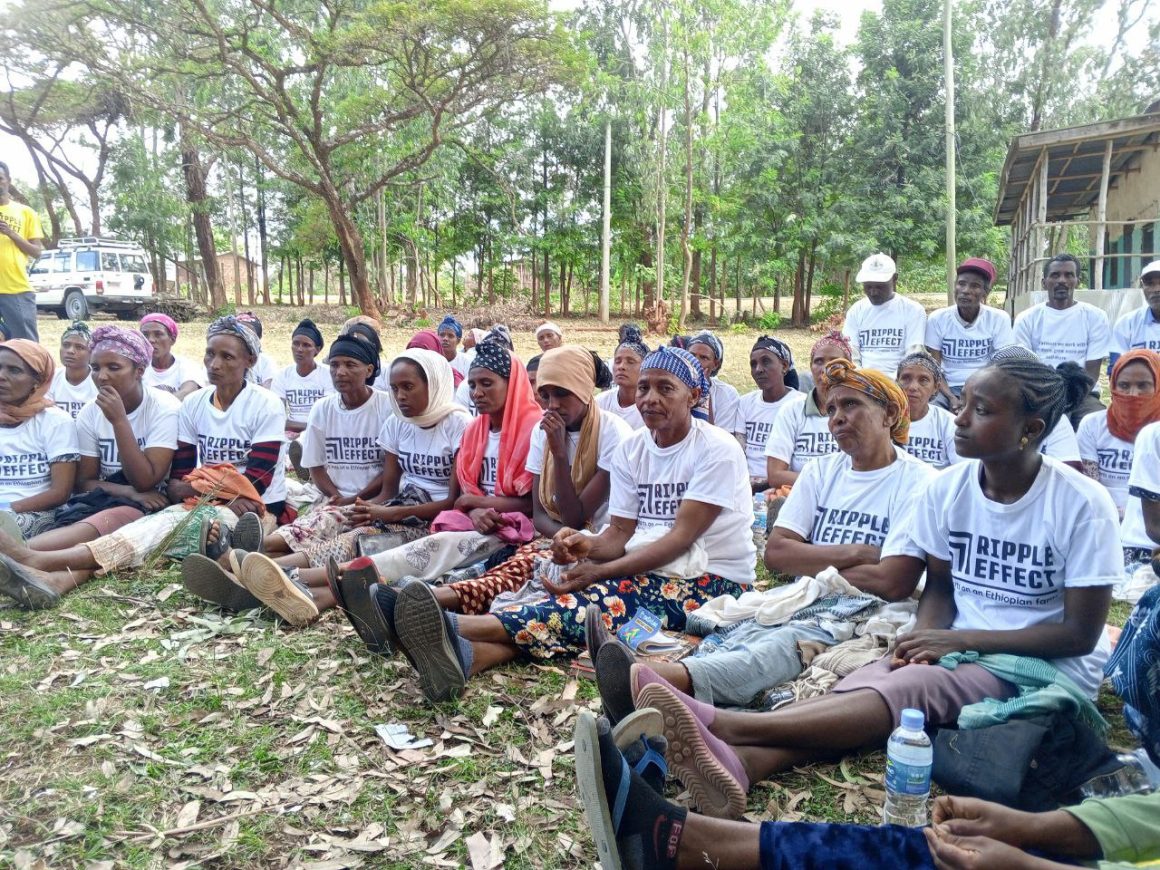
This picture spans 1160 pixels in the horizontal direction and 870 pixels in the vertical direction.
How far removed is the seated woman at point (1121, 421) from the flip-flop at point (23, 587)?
563 cm

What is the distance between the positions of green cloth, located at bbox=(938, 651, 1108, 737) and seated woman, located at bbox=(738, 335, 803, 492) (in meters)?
3.37

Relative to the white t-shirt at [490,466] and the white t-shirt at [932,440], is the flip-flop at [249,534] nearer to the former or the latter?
the white t-shirt at [490,466]

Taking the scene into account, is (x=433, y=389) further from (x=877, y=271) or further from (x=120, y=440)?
(x=877, y=271)

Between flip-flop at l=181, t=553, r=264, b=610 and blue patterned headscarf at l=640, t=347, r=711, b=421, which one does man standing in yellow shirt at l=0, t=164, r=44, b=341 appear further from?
blue patterned headscarf at l=640, t=347, r=711, b=421

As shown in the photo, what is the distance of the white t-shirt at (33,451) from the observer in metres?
4.89

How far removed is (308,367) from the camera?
7.42m

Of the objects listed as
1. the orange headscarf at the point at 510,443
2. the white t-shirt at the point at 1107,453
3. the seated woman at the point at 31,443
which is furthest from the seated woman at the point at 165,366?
the white t-shirt at the point at 1107,453

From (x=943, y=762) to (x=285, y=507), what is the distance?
13.8ft

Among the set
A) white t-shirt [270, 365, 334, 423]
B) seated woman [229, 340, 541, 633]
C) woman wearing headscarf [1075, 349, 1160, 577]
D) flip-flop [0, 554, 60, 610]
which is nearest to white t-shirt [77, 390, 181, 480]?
flip-flop [0, 554, 60, 610]

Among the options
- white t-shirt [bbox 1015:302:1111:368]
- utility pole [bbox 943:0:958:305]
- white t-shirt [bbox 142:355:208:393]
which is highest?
utility pole [bbox 943:0:958:305]

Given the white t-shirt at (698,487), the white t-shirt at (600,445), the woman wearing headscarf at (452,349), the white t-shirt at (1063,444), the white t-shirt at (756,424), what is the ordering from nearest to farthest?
the white t-shirt at (698,487), the white t-shirt at (600,445), the white t-shirt at (1063,444), the white t-shirt at (756,424), the woman wearing headscarf at (452,349)

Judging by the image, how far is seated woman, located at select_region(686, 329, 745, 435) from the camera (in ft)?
21.2

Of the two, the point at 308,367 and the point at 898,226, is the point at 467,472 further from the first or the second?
the point at 898,226

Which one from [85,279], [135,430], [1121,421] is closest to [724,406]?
[1121,421]
